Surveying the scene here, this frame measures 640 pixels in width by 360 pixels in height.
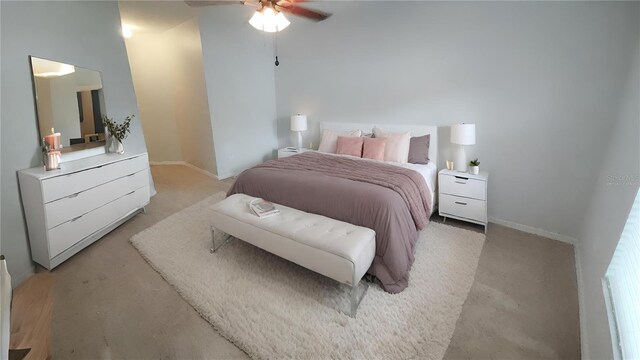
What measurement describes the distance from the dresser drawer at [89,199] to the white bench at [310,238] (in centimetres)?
116

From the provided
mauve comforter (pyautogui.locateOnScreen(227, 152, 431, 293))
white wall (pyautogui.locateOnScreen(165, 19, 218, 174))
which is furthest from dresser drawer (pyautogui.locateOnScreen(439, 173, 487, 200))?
white wall (pyautogui.locateOnScreen(165, 19, 218, 174))

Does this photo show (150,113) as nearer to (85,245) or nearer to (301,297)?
(85,245)

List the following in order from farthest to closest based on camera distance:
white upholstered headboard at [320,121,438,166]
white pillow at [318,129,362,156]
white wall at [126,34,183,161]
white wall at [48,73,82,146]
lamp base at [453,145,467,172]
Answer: white wall at [126,34,183,161]
white pillow at [318,129,362,156]
white upholstered headboard at [320,121,438,166]
lamp base at [453,145,467,172]
white wall at [48,73,82,146]

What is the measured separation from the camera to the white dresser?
210 centimetres

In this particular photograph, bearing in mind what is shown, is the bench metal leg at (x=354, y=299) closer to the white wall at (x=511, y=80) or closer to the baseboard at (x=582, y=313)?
the baseboard at (x=582, y=313)

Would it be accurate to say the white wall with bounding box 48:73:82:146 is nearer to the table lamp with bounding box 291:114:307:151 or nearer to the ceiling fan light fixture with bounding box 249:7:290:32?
the ceiling fan light fixture with bounding box 249:7:290:32

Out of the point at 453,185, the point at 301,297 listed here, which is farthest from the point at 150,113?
the point at 453,185

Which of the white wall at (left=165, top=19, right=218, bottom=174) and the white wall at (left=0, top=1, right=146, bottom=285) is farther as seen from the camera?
the white wall at (left=165, top=19, right=218, bottom=174)

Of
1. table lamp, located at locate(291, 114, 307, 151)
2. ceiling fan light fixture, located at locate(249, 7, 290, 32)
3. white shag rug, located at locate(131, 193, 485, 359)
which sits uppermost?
ceiling fan light fixture, located at locate(249, 7, 290, 32)

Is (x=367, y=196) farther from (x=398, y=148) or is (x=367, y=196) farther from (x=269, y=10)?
(x=269, y=10)

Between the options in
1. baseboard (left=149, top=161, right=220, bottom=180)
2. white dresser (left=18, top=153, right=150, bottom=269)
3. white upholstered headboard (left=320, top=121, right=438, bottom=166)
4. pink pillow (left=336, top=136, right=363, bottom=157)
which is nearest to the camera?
white dresser (left=18, top=153, right=150, bottom=269)

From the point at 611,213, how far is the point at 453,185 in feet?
4.33

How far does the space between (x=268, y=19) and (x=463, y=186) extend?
8.26ft

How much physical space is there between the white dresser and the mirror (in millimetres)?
251
